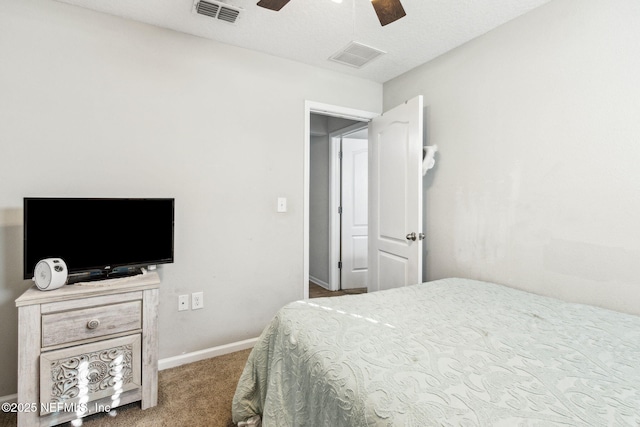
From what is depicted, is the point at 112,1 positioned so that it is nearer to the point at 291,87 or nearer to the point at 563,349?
the point at 291,87

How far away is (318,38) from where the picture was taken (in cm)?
236

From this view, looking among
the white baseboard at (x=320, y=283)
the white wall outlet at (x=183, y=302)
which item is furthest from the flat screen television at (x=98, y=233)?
the white baseboard at (x=320, y=283)

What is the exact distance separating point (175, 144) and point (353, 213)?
2.59 m

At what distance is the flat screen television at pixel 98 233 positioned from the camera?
169 cm

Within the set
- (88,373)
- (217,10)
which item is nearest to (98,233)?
(88,373)

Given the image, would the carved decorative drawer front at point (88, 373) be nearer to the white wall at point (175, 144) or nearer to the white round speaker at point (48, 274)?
the white round speaker at point (48, 274)

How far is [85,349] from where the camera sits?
166 cm

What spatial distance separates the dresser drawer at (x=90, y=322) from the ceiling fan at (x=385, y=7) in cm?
175

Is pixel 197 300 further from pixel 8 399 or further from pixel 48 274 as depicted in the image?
pixel 8 399

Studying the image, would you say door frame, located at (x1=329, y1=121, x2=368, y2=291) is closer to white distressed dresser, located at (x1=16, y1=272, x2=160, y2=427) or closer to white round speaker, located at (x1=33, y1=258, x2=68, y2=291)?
white distressed dresser, located at (x1=16, y1=272, x2=160, y2=427)

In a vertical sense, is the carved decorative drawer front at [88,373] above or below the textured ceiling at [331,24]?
below

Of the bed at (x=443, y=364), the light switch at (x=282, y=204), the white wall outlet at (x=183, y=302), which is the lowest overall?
the white wall outlet at (x=183, y=302)

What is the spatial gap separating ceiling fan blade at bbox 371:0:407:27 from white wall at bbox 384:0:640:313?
118 centimetres

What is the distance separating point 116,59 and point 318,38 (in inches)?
55.6
